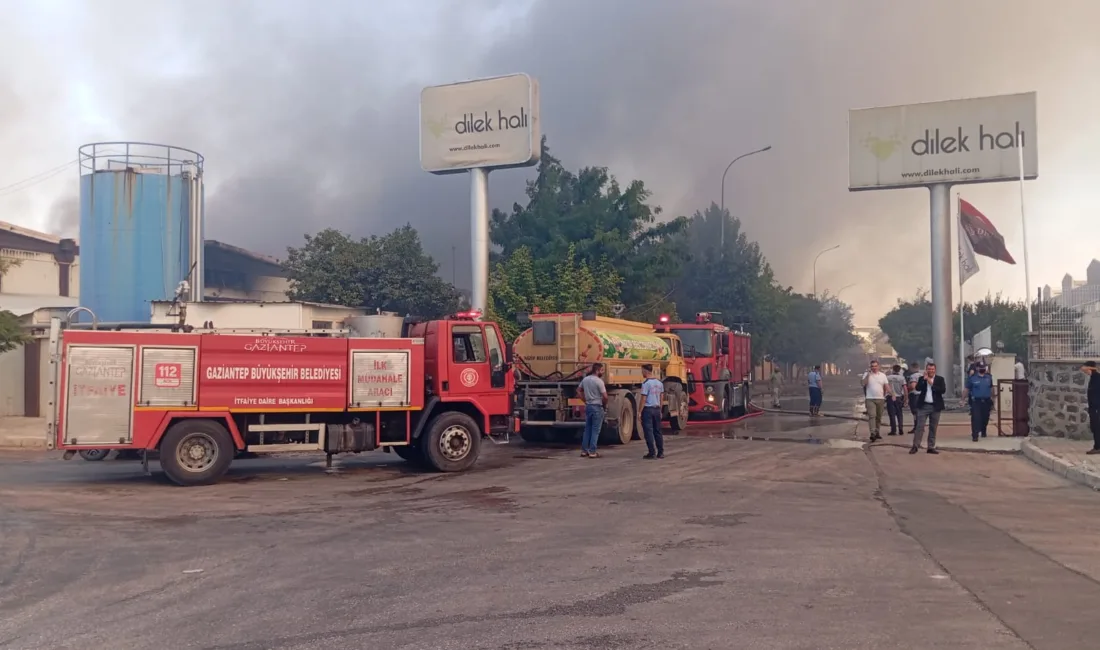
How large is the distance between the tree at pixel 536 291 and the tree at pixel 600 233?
198 centimetres

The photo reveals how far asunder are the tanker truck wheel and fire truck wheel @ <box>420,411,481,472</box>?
19.6 ft

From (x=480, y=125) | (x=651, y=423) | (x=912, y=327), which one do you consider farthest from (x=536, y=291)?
(x=912, y=327)

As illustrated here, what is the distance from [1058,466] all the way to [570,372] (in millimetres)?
9715

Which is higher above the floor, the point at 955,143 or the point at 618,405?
the point at 955,143

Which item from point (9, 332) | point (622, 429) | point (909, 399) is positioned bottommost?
point (622, 429)

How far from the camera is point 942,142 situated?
1484 inches

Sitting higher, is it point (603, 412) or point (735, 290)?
point (735, 290)

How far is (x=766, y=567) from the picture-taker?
8148 mm

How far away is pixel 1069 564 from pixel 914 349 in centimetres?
8597

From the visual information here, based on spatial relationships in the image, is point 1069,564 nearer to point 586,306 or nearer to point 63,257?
point 586,306

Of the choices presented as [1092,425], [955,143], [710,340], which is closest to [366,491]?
[1092,425]

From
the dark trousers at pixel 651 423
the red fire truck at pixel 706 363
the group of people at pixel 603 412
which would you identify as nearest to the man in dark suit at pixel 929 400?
the group of people at pixel 603 412

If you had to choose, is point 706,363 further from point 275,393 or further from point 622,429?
point 275,393

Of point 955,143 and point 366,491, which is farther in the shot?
point 955,143
